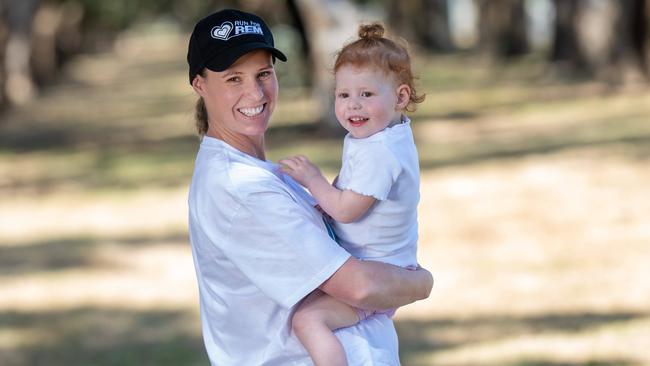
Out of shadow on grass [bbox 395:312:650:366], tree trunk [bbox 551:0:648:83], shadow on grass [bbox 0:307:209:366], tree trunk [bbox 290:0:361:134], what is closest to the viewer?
shadow on grass [bbox 395:312:650:366]

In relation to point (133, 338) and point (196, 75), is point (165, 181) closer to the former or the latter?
point (133, 338)

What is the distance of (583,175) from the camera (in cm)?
1481

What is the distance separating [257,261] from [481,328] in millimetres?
5705

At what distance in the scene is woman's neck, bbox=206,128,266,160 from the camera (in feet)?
11.3

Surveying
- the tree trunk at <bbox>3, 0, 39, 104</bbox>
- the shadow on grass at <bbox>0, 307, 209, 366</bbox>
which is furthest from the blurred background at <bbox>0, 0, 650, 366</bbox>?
the tree trunk at <bbox>3, 0, 39, 104</bbox>

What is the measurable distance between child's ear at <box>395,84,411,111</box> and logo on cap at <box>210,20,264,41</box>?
0.39 meters

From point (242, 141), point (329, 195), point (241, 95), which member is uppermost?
point (241, 95)

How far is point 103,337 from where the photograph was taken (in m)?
9.09

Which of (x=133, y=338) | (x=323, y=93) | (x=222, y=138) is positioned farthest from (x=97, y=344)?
(x=323, y=93)

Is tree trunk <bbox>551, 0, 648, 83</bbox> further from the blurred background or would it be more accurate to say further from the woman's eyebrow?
the woman's eyebrow

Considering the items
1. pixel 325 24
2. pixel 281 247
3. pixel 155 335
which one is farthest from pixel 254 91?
pixel 325 24

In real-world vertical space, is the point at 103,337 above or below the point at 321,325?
below

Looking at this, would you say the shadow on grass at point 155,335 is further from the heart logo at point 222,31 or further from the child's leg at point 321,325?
the heart logo at point 222,31

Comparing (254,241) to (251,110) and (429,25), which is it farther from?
(429,25)
